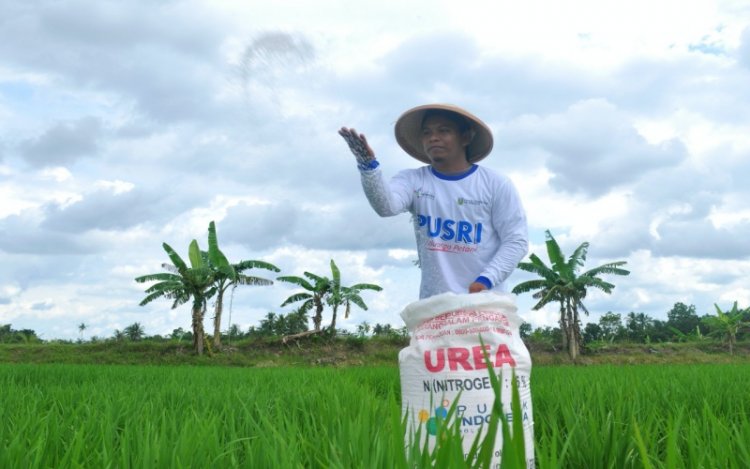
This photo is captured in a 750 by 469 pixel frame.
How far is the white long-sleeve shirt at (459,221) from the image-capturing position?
2502mm

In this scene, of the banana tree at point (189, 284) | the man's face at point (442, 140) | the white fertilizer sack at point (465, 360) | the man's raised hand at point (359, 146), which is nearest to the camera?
the white fertilizer sack at point (465, 360)

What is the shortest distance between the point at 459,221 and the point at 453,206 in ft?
0.23

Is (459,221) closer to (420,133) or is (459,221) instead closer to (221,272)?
(420,133)

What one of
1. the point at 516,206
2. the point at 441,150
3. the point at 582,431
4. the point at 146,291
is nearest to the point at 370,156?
the point at 441,150

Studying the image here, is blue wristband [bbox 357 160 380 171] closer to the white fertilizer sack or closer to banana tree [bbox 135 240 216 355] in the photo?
the white fertilizer sack

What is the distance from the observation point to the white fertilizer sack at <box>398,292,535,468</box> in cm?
189

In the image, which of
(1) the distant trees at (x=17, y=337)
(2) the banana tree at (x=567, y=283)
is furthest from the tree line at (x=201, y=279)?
(1) the distant trees at (x=17, y=337)

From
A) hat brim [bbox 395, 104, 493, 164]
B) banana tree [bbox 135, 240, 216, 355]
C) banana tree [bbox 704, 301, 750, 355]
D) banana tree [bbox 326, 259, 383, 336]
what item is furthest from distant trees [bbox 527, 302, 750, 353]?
hat brim [bbox 395, 104, 493, 164]

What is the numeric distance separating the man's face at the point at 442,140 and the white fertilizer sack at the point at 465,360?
2.73 ft

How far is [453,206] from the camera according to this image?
8.42 ft

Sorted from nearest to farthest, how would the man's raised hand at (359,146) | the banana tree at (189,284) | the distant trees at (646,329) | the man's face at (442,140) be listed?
the man's raised hand at (359,146), the man's face at (442,140), the banana tree at (189,284), the distant trees at (646,329)

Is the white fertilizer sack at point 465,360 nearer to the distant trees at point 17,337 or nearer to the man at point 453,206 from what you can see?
the man at point 453,206

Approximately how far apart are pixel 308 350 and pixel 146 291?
5.73 m

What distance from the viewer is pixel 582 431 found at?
1777 mm
